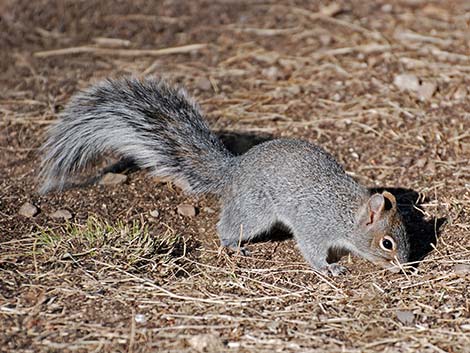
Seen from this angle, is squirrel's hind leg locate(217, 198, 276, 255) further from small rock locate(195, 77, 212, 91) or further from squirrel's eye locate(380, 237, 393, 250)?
small rock locate(195, 77, 212, 91)

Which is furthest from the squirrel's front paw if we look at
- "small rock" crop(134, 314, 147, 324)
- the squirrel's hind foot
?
"small rock" crop(134, 314, 147, 324)

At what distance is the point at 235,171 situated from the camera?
4.46 metres

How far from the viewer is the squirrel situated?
420cm

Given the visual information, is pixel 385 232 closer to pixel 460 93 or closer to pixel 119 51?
pixel 460 93

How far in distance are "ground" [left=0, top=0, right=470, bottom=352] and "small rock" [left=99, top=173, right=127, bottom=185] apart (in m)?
0.04

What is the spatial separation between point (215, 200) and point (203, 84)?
1.48 metres

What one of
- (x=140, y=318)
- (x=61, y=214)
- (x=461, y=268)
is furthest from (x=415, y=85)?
(x=140, y=318)

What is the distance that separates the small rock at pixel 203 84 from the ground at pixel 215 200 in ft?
0.18

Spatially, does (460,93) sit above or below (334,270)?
above

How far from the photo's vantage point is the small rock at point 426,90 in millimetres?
5820

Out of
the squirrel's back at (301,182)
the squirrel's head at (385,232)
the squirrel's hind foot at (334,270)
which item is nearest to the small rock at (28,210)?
the squirrel's back at (301,182)

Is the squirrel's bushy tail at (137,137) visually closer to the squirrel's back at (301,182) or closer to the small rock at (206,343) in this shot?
the squirrel's back at (301,182)

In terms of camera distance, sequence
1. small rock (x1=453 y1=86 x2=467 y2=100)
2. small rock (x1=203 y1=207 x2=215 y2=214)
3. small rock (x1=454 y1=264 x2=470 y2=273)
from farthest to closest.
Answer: small rock (x1=453 y1=86 x2=467 y2=100) → small rock (x1=203 y1=207 x2=215 y2=214) → small rock (x1=454 y1=264 x2=470 y2=273)

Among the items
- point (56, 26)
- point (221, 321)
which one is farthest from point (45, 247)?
point (56, 26)
